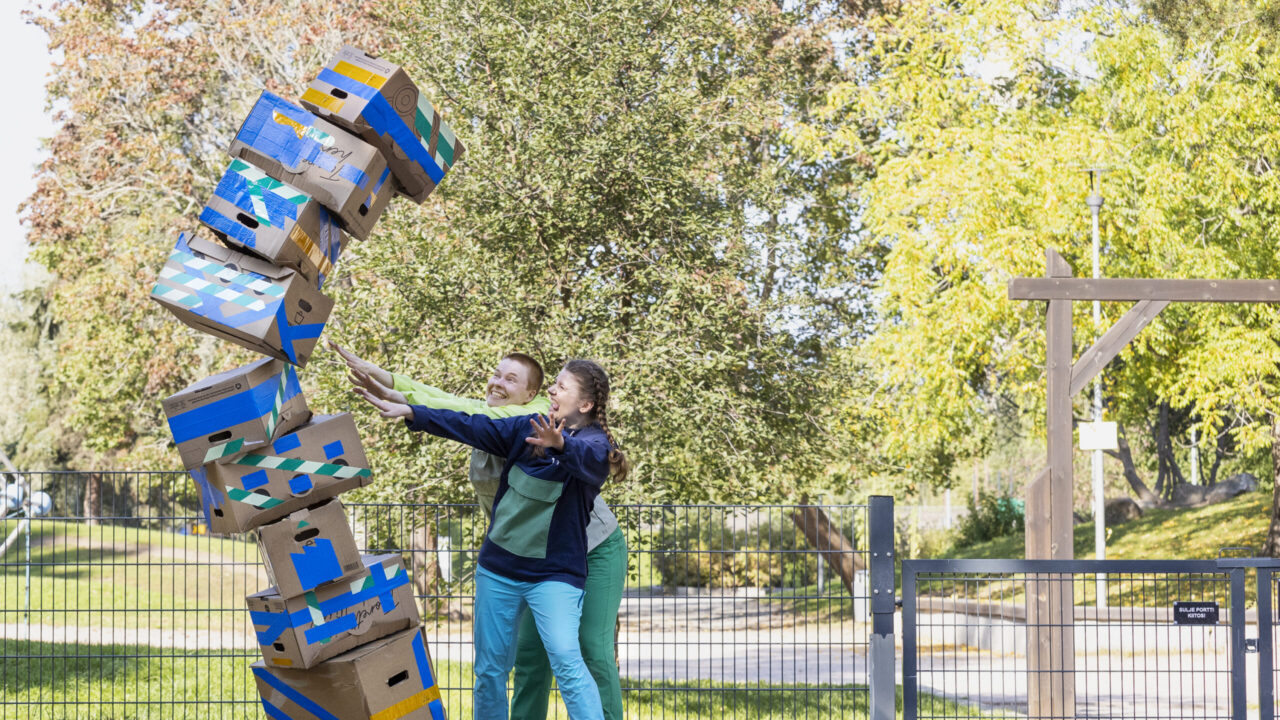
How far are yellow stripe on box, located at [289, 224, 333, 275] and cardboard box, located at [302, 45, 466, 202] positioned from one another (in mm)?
464

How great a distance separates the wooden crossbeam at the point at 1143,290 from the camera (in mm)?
8422

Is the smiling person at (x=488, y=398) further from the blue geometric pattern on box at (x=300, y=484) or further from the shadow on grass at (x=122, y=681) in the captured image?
the shadow on grass at (x=122, y=681)

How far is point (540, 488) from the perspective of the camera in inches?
176

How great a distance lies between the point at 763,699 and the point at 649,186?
388 centimetres

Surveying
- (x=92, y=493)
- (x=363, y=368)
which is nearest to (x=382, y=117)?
(x=363, y=368)

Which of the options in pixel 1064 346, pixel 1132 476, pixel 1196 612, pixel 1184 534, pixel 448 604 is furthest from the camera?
pixel 1132 476

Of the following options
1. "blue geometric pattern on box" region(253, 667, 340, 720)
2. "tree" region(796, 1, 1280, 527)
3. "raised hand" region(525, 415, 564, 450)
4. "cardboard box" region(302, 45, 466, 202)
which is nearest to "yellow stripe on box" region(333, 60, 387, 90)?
"cardboard box" region(302, 45, 466, 202)

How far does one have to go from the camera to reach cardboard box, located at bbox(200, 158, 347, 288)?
4.33m

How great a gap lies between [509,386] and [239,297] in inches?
48.3

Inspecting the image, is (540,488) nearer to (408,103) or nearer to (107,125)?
(408,103)

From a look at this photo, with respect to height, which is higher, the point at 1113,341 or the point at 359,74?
the point at 359,74

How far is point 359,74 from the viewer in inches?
180

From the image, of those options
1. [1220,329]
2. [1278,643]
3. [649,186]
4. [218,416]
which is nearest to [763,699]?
[1278,643]

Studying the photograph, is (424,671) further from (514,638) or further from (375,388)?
(375,388)
